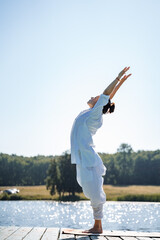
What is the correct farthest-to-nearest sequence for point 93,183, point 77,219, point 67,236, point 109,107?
point 77,219 → point 109,107 → point 93,183 → point 67,236

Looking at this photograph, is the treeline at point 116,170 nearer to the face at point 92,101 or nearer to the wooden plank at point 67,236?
the face at point 92,101

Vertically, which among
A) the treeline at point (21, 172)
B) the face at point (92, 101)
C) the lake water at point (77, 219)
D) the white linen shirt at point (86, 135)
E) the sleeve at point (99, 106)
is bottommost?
the lake water at point (77, 219)

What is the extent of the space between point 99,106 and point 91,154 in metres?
0.62

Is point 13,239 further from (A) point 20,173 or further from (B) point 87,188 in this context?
(A) point 20,173

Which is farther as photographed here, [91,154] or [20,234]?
[91,154]

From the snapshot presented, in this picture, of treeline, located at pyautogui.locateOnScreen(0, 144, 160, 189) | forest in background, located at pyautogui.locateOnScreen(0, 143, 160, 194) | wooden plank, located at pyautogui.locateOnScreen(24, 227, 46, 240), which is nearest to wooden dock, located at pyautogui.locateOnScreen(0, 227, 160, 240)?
wooden plank, located at pyautogui.locateOnScreen(24, 227, 46, 240)

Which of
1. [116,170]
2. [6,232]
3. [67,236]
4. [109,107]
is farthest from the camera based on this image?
[116,170]

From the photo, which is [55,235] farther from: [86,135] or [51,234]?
[86,135]

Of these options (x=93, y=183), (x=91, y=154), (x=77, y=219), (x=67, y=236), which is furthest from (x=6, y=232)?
(x=77, y=219)

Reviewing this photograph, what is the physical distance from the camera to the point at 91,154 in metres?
3.94

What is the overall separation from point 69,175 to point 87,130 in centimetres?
4414

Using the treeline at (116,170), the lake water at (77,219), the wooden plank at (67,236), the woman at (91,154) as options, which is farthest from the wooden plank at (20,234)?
the treeline at (116,170)

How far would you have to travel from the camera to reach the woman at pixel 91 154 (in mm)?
3926

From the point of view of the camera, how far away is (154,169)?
8081cm
